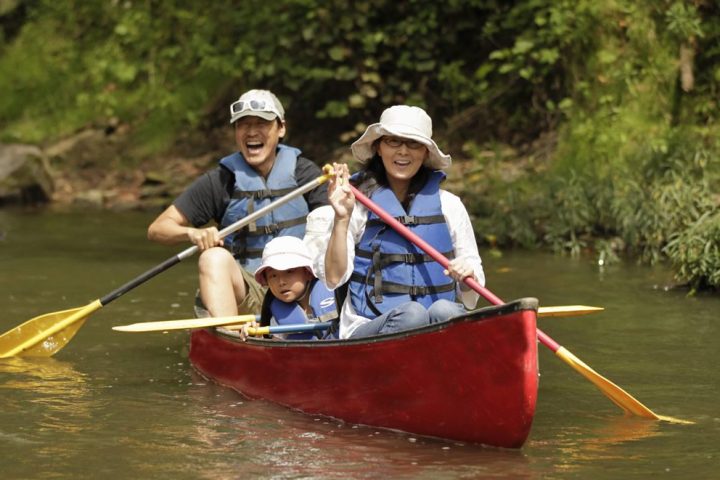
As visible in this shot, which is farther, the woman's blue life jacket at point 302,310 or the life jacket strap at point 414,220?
the woman's blue life jacket at point 302,310

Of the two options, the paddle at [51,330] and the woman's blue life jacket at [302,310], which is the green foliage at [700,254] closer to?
the woman's blue life jacket at [302,310]

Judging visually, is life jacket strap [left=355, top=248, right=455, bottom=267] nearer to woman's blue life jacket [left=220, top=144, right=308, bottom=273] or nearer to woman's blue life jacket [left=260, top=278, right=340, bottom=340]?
woman's blue life jacket [left=260, top=278, right=340, bottom=340]

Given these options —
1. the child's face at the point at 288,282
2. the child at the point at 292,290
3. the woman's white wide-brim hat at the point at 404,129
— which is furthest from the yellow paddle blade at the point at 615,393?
the child's face at the point at 288,282

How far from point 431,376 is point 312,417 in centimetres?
77

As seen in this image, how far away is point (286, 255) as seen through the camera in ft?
19.8

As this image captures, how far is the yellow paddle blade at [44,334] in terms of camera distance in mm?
6742

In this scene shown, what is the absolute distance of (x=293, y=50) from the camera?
42.1 feet

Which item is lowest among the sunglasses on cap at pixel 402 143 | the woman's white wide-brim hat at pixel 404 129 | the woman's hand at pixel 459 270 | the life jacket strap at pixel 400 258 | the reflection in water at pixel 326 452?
the reflection in water at pixel 326 452

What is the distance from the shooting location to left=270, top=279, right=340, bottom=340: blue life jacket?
604cm

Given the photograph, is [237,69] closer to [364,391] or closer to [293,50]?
[293,50]

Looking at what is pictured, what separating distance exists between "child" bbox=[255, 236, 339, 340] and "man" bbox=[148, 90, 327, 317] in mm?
390

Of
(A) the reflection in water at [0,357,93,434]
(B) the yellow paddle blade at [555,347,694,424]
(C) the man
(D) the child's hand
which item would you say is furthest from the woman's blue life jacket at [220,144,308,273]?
(B) the yellow paddle blade at [555,347,694,424]

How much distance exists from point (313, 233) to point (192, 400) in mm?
939

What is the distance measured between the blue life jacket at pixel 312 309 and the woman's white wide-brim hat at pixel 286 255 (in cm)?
9
